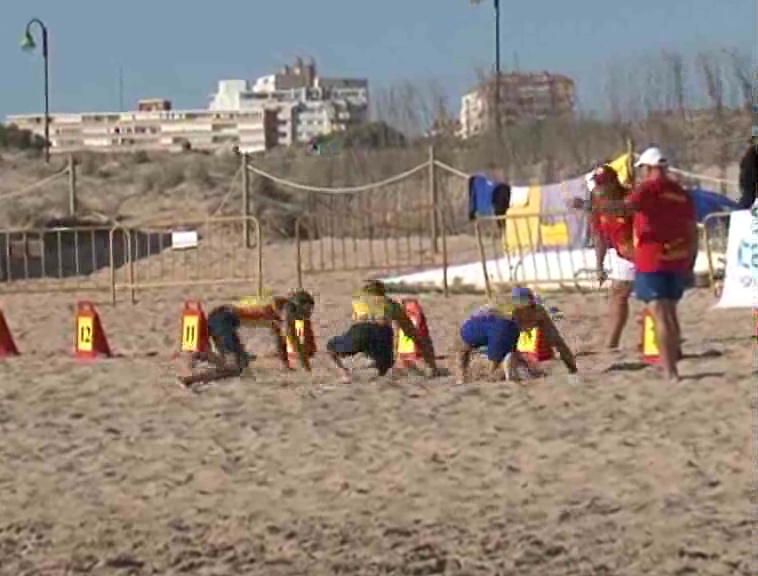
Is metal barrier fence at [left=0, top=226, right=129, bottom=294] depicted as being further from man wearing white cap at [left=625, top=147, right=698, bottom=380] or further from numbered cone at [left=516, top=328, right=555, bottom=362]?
man wearing white cap at [left=625, top=147, right=698, bottom=380]

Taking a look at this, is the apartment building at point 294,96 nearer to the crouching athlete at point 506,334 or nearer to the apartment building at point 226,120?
the apartment building at point 226,120

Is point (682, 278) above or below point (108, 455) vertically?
above

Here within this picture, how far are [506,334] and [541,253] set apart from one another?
396 inches

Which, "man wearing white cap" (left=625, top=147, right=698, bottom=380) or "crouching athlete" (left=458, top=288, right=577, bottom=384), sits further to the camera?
"crouching athlete" (left=458, top=288, right=577, bottom=384)

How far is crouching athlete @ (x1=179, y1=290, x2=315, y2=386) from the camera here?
1109 centimetres

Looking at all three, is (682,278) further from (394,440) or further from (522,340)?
(394,440)

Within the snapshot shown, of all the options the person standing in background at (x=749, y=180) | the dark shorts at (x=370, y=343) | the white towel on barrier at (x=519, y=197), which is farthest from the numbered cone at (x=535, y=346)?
the white towel on barrier at (x=519, y=197)

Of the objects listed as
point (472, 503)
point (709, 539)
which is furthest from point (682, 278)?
point (709, 539)

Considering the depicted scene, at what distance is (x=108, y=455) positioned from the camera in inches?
332

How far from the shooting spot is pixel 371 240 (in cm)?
2808

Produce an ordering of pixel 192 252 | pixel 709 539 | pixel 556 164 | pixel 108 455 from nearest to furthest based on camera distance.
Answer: pixel 709 539 < pixel 108 455 < pixel 192 252 < pixel 556 164

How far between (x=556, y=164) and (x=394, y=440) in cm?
2983

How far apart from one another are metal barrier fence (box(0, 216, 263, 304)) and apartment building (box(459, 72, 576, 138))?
17.9m

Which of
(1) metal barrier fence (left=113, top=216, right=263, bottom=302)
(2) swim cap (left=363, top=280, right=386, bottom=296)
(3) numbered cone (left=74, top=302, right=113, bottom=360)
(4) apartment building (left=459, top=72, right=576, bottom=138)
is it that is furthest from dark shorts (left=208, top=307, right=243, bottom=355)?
(4) apartment building (left=459, top=72, right=576, bottom=138)
